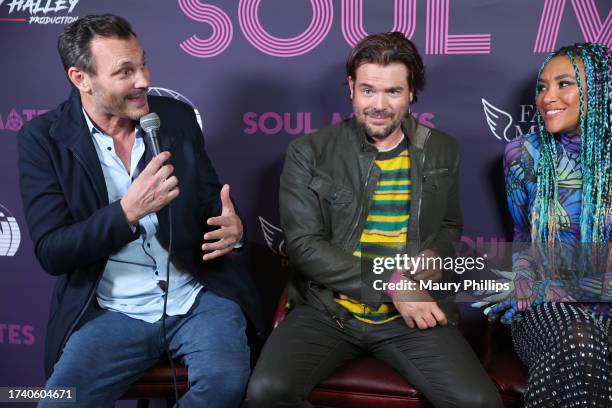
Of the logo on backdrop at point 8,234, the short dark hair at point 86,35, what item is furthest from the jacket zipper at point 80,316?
the logo on backdrop at point 8,234

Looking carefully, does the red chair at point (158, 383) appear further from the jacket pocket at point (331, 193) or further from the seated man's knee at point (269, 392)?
the jacket pocket at point (331, 193)

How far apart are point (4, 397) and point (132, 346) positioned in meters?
1.47

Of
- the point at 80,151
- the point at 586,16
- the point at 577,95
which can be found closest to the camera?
the point at 80,151

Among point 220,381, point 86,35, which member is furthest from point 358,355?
point 86,35

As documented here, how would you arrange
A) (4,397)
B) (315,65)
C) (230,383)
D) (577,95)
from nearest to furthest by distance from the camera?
(230,383) < (577,95) < (315,65) < (4,397)

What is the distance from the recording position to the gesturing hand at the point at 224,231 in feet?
7.13

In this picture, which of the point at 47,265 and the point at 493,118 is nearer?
the point at 47,265

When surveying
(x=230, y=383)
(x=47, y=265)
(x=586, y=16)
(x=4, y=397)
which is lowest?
Result: (x=4, y=397)

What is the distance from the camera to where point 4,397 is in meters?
3.17

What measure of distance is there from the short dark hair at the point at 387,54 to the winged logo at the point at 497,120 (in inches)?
20.3

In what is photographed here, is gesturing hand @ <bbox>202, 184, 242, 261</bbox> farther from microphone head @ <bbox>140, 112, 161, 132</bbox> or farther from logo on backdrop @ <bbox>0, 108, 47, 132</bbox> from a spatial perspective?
logo on backdrop @ <bbox>0, 108, 47, 132</bbox>

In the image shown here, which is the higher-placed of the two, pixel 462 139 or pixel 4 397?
pixel 462 139

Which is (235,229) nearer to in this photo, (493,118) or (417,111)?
(417,111)

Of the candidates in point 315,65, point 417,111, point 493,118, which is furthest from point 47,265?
point 493,118
